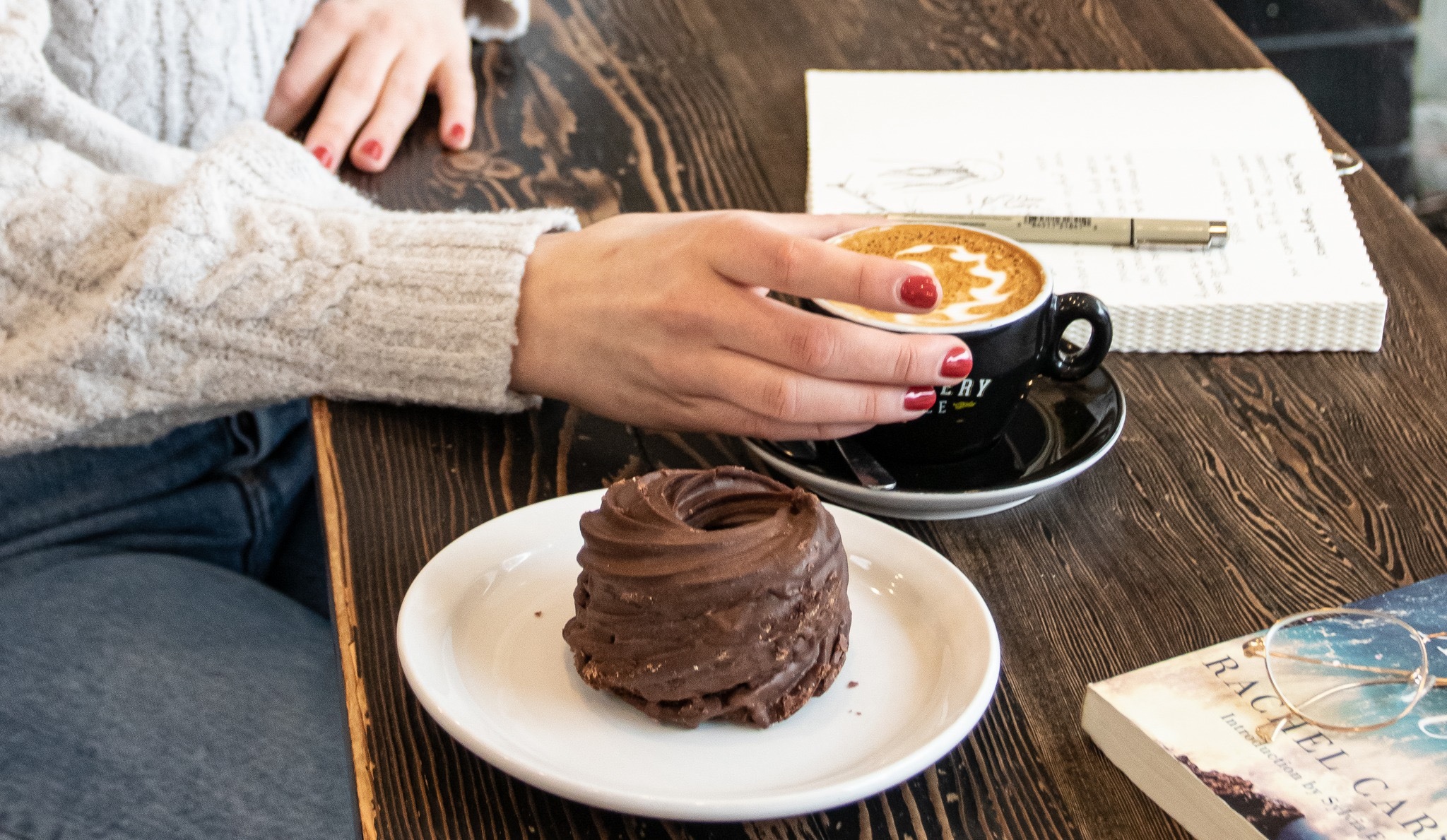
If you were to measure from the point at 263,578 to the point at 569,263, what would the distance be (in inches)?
18.5

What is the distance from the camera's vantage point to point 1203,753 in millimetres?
468

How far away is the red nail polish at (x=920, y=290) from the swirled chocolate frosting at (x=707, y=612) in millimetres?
159

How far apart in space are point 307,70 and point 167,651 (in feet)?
1.87

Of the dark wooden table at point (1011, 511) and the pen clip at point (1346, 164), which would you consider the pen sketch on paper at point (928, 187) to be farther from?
the pen clip at point (1346, 164)

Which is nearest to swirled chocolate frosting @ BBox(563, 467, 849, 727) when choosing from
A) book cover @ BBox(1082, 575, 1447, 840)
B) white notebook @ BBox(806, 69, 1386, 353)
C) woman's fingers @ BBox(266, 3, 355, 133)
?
book cover @ BBox(1082, 575, 1447, 840)

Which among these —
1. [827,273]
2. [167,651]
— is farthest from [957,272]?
[167,651]

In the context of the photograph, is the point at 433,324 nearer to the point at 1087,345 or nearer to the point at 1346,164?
the point at 1087,345

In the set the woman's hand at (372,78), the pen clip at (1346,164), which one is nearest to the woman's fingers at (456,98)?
the woman's hand at (372,78)

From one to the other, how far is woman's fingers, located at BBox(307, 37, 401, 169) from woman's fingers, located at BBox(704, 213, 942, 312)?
51 cm

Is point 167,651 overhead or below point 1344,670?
below

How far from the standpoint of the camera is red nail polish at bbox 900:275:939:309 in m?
0.63

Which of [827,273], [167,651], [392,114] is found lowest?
[167,651]

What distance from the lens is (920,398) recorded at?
65 cm

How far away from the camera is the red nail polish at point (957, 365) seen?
0.63 metres
